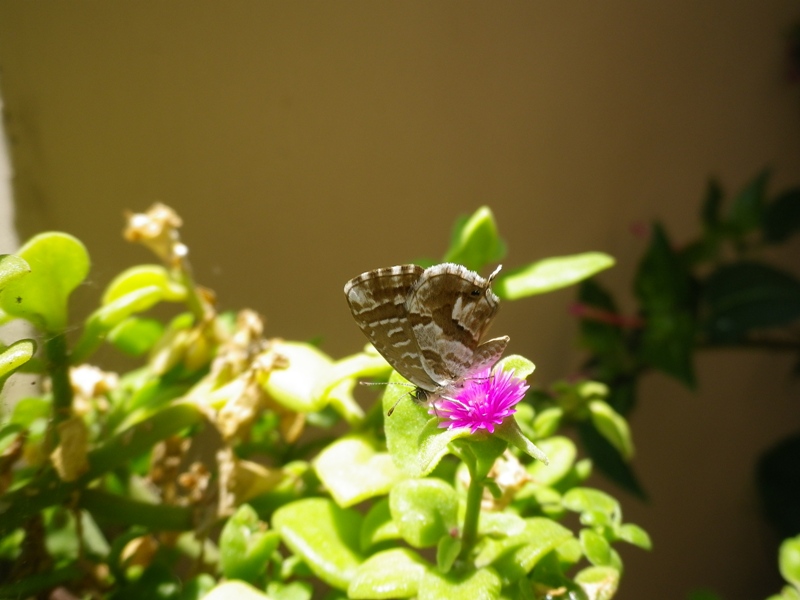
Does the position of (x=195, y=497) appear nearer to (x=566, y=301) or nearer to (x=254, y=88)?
(x=254, y=88)

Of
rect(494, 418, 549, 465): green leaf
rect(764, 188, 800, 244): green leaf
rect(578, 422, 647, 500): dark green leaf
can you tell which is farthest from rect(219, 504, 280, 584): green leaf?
rect(764, 188, 800, 244): green leaf

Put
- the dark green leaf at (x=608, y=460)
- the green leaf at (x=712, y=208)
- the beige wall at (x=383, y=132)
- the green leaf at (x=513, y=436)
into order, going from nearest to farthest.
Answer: the green leaf at (x=513, y=436), the beige wall at (x=383, y=132), the dark green leaf at (x=608, y=460), the green leaf at (x=712, y=208)

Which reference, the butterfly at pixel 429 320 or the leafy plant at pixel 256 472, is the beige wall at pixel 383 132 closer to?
Result: the leafy plant at pixel 256 472

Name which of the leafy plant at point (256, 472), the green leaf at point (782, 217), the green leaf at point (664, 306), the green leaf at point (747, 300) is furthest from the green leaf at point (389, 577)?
the green leaf at point (782, 217)

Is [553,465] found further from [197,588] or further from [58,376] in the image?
[58,376]

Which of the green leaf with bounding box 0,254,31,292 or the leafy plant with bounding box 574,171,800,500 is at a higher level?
the green leaf with bounding box 0,254,31,292

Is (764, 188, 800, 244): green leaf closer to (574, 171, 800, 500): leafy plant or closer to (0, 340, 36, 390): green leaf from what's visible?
(574, 171, 800, 500): leafy plant
